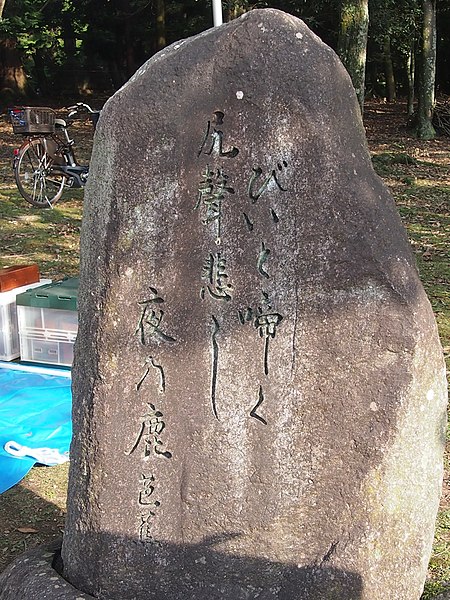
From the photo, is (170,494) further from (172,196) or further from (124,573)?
(172,196)

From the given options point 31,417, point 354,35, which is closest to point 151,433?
point 31,417

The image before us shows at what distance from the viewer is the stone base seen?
2.79 metres

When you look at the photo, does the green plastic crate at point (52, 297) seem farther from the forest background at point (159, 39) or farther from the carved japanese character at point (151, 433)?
the forest background at point (159, 39)

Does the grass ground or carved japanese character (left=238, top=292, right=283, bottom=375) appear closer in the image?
carved japanese character (left=238, top=292, right=283, bottom=375)

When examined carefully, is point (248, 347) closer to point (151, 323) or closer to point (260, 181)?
point (151, 323)

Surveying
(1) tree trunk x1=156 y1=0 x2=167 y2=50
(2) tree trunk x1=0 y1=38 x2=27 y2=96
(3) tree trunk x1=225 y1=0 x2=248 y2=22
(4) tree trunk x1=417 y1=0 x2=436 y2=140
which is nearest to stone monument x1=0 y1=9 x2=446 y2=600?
(3) tree trunk x1=225 y1=0 x2=248 y2=22

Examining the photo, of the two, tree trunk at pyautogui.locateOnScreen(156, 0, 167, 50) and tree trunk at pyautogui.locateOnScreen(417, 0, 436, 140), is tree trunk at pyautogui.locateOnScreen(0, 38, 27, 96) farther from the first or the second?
tree trunk at pyautogui.locateOnScreen(417, 0, 436, 140)

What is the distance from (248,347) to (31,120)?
27.3ft

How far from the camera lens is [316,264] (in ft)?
8.52

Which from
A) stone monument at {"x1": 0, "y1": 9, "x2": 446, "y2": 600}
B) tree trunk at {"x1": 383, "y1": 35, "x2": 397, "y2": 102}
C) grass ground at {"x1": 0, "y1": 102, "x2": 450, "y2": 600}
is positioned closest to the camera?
stone monument at {"x1": 0, "y1": 9, "x2": 446, "y2": 600}

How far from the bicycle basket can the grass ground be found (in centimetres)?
110

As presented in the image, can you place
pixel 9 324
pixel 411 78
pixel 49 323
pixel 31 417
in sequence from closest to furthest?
pixel 31 417, pixel 49 323, pixel 9 324, pixel 411 78

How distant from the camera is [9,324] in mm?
5738

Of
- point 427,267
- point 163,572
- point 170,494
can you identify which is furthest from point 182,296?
point 427,267
